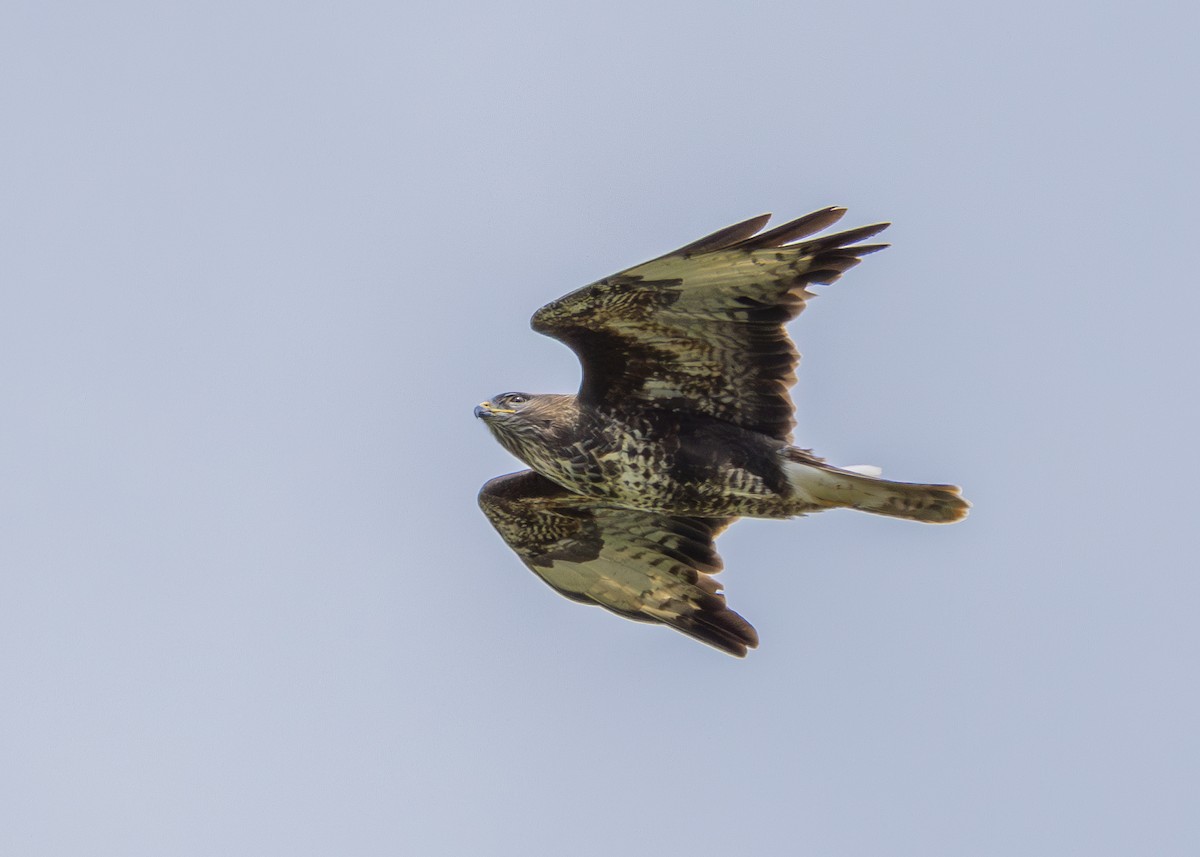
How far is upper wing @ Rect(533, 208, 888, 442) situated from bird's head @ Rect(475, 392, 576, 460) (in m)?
0.21

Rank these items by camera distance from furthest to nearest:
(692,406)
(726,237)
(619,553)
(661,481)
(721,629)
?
(619,553) → (721,629) → (692,406) → (661,481) → (726,237)

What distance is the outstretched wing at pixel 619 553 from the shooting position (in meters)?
11.4

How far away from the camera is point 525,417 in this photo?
10328mm

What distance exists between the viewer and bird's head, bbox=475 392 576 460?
33.7 ft

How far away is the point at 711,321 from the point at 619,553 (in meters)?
2.22

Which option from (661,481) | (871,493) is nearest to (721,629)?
(661,481)

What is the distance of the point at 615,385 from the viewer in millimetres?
10453

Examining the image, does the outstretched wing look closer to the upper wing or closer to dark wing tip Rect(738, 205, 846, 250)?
the upper wing

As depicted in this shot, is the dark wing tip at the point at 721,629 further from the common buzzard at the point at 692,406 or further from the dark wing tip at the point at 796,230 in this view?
the dark wing tip at the point at 796,230

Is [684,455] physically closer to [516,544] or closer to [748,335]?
[748,335]

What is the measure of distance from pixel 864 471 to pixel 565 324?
2.06 meters

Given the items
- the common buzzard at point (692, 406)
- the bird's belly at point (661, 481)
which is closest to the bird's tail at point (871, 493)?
the common buzzard at point (692, 406)

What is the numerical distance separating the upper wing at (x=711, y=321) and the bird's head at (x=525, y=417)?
0.68ft

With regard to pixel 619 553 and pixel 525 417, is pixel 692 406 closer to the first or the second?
pixel 525 417
